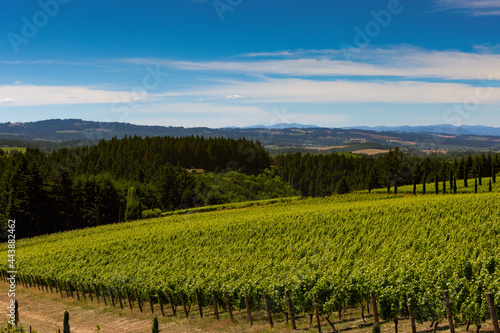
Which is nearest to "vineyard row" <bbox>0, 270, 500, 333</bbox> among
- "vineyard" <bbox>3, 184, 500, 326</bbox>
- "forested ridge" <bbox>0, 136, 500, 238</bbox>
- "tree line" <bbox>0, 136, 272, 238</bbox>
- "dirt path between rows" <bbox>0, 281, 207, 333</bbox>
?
"vineyard" <bbox>3, 184, 500, 326</bbox>

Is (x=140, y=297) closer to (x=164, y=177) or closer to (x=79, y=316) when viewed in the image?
(x=79, y=316)

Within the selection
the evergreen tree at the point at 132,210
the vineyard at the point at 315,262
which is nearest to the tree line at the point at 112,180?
the evergreen tree at the point at 132,210

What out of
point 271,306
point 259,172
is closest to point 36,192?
point 271,306

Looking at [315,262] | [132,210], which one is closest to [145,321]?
[315,262]

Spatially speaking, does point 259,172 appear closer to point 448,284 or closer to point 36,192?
point 36,192

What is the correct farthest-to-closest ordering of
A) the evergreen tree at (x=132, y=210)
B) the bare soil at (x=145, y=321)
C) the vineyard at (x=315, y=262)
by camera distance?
the evergreen tree at (x=132, y=210), the bare soil at (x=145, y=321), the vineyard at (x=315, y=262)

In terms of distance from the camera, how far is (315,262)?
27.3 m

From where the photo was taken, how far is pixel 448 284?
15305 mm

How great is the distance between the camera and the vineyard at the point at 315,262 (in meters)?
16.7

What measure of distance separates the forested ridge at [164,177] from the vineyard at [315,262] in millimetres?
25870

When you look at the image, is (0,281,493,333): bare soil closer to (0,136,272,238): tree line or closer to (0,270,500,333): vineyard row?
(0,270,500,333): vineyard row

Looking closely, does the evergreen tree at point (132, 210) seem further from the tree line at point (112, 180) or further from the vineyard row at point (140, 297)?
the vineyard row at point (140, 297)

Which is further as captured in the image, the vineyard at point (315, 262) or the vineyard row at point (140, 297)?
the vineyard row at point (140, 297)

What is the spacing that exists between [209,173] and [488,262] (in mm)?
128644
